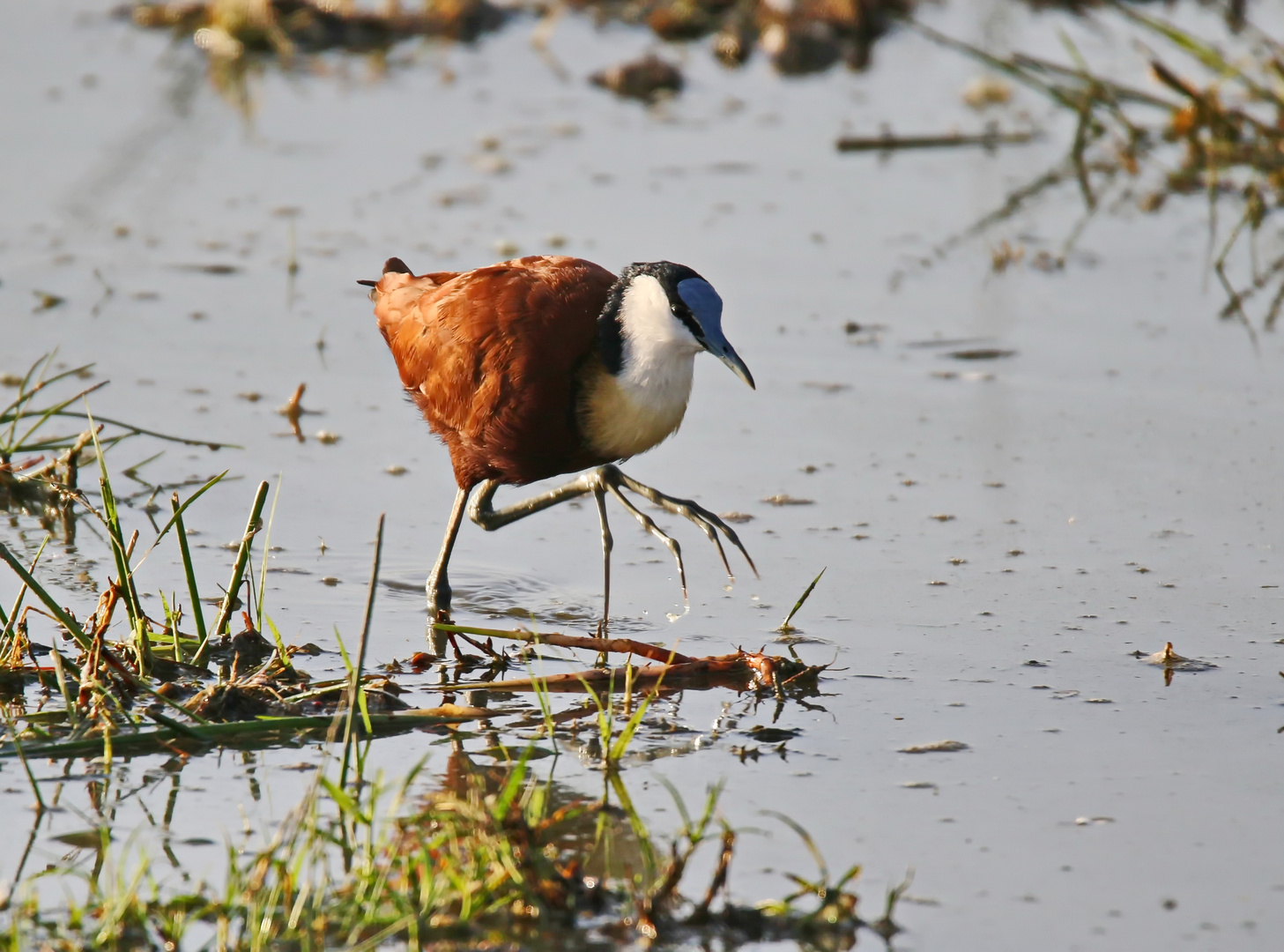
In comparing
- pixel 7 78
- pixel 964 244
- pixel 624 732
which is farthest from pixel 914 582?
pixel 7 78

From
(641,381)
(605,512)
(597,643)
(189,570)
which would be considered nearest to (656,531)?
(605,512)

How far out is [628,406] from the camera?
4480 mm

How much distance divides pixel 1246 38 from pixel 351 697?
31.1ft

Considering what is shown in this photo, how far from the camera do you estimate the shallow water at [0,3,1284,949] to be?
3.39 meters

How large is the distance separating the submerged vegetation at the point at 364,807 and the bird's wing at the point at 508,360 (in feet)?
1.97

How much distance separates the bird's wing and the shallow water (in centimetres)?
42

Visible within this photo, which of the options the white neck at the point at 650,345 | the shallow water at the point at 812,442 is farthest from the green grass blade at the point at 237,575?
the white neck at the point at 650,345

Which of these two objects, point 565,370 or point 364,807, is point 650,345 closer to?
point 565,370

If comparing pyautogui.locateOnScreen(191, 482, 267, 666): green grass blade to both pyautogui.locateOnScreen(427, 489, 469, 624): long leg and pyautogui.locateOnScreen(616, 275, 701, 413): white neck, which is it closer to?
pyautogui.locateOnScreen(427, 489, 469, 624): long leg

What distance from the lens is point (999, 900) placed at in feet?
10.0

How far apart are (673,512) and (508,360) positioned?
63 cm

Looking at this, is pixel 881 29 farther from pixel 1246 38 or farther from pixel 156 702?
pixel 156 702

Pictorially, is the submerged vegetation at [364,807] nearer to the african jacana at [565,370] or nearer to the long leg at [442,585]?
the long leg at [442,585]

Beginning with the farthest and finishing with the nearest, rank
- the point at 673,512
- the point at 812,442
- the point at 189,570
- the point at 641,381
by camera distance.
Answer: the point at 812,442 → the point at 673,512 → the point at 641,381 → the point at 189,570
